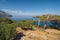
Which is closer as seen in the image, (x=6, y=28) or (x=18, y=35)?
(x=6, y=28)

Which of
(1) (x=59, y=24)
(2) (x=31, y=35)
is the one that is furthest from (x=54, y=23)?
(2) (x=31, y=35)

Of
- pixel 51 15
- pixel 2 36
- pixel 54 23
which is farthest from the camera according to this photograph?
pixel 54 23

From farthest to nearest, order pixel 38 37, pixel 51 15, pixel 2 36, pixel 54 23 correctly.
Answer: pixel 54 23 < pixel 51 15 < pixel 38 37 < pixel 2 36

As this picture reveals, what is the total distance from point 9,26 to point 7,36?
1025mm

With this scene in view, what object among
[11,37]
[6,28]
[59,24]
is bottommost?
[59,24]

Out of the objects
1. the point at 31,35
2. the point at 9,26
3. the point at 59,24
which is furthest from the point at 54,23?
the point at 9,26

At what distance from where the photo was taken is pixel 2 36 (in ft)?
43.6

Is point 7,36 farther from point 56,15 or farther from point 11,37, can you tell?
point 56,15

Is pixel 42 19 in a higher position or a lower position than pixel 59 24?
higher

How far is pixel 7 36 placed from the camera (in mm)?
13547

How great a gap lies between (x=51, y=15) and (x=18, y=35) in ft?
35.9

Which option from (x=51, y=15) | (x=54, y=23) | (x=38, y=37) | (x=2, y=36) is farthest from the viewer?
(x=54, y=23)

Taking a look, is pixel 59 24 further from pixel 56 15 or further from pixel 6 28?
pixel 6 28

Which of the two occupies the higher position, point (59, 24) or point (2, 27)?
point (2, 27)
